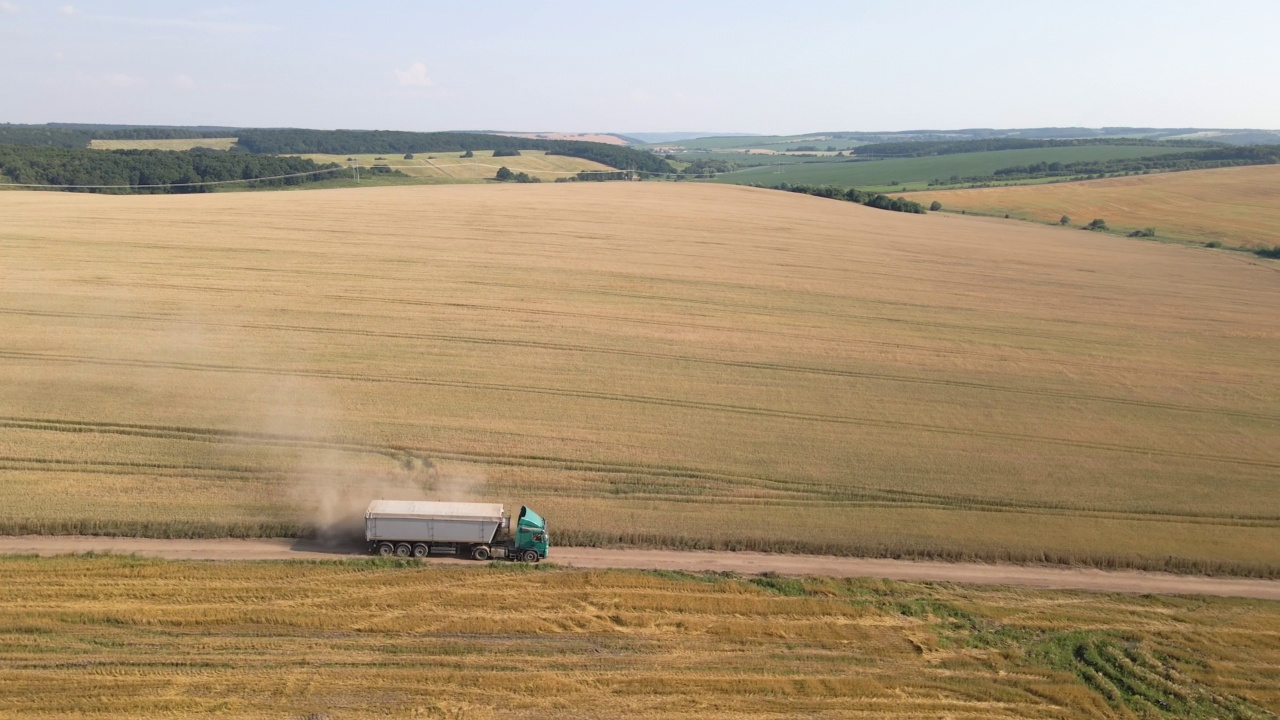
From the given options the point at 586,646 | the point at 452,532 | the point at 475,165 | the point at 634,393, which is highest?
the point at 475,165

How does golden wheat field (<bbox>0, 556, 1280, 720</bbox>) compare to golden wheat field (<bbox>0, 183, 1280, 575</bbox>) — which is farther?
golden wheat field (<bbox>0, 183, 1280, 575</bbox>)

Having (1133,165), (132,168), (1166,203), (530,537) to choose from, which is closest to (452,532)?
(530,537)

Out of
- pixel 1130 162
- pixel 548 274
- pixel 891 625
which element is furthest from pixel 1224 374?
pixel 1130 162

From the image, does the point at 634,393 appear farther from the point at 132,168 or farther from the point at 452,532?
the point at 132,168

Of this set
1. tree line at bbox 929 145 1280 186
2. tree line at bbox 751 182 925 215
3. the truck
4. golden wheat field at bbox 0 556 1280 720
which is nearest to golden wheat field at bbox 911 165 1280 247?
tree line at bbox 751 182 925 215

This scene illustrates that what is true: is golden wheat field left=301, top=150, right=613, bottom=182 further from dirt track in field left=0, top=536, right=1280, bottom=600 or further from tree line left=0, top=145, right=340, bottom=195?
dirt track in field left=0, top=536, right=1280, bottom=600

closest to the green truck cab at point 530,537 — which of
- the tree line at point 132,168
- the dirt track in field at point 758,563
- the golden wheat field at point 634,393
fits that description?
the dirt track in field at point 758,563

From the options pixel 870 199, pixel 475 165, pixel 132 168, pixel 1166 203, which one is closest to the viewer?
pixel 132 168
